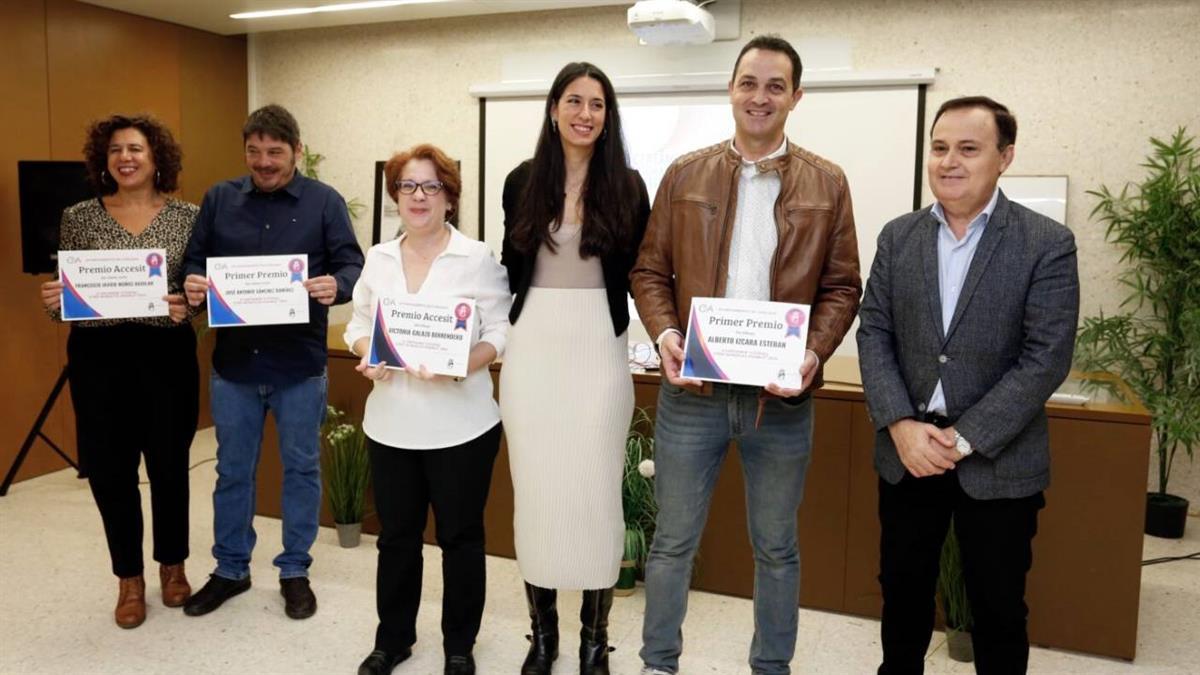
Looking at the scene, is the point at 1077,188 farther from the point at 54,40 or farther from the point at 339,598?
the point at 54,40

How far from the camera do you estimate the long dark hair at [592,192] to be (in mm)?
2305

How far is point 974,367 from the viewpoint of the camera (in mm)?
1977

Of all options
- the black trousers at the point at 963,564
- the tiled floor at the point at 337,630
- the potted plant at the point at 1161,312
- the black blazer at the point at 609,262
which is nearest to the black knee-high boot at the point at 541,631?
the tiled floor at the point at 337,630

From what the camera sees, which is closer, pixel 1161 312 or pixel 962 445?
pixel 962 445

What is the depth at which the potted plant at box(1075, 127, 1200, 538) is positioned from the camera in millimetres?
4043

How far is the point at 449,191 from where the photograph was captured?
2.47 meters

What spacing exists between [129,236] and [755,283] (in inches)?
77.1

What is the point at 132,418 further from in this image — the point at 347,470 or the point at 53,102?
the point at 53,102

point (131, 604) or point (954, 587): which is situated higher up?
point (954, 587)

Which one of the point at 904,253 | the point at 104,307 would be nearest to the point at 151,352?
the point at 104,307

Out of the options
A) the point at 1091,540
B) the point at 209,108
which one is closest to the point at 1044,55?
the point at 1091,540

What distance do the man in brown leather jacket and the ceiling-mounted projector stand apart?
2554 millimetres

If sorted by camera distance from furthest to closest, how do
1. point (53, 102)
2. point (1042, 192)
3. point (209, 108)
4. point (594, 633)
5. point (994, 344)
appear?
point (209, 108), point (53, 102), point (1042, 192), point (594, 633), point (994, 344)

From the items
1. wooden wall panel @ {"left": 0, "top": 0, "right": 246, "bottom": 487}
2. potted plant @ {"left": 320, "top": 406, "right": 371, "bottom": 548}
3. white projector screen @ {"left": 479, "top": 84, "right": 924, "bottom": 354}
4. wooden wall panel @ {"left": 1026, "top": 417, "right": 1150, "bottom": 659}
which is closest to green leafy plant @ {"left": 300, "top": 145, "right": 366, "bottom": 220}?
wooden wall panel @ {"left": 0, "top": 0, "right": 246, "bottom": 487}
